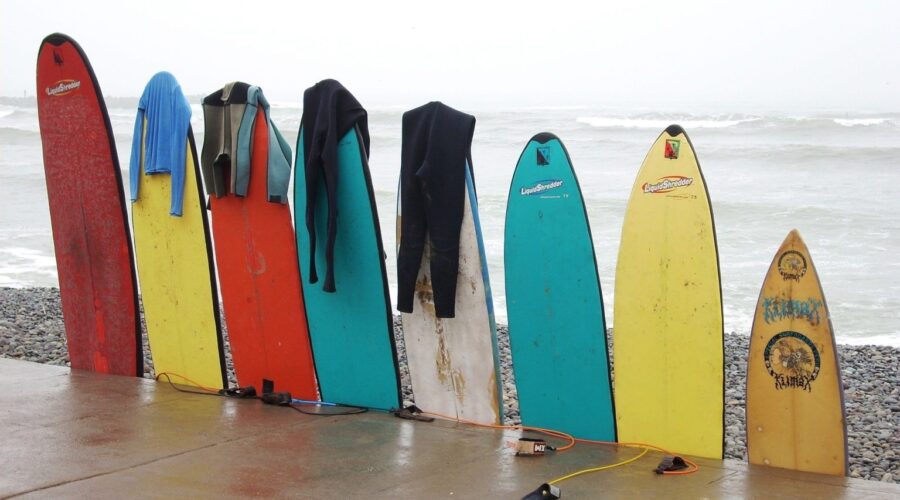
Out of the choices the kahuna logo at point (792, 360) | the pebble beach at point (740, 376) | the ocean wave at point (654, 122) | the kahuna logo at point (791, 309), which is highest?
the ocean wave at point (654, 122)

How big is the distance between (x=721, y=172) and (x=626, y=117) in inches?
407

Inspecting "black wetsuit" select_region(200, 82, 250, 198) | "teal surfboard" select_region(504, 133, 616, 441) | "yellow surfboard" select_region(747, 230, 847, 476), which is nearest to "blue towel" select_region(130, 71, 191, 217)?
"black wetsuit" select_region(200, 82, 250, 198)

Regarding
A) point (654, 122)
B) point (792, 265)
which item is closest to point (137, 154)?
point (792, 265)

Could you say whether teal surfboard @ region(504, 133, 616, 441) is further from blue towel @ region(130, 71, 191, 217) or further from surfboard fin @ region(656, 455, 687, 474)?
blue towel @ region(130, 71, 191, 217)

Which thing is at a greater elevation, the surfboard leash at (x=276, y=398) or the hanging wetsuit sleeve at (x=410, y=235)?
the hanging wetsuit sleeve at (x=410, y=235)

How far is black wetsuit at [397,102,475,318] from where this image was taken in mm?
3482

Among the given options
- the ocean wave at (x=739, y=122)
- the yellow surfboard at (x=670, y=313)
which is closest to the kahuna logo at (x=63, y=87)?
the yellow surfboard at (x=670, y=313)

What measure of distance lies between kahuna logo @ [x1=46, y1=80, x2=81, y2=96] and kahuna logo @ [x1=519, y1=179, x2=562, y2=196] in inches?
82.8

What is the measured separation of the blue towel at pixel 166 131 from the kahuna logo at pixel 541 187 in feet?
4.89

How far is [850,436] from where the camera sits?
4305 millimetres

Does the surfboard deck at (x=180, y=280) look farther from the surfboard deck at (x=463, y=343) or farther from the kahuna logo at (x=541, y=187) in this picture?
the kahuna logo at (x=541, y=187)

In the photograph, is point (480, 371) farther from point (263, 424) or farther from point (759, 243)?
point (759, 243)

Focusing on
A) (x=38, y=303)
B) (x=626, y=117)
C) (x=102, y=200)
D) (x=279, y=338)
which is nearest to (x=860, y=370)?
(x=279, y=338)

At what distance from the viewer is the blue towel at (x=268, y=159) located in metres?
3.86
